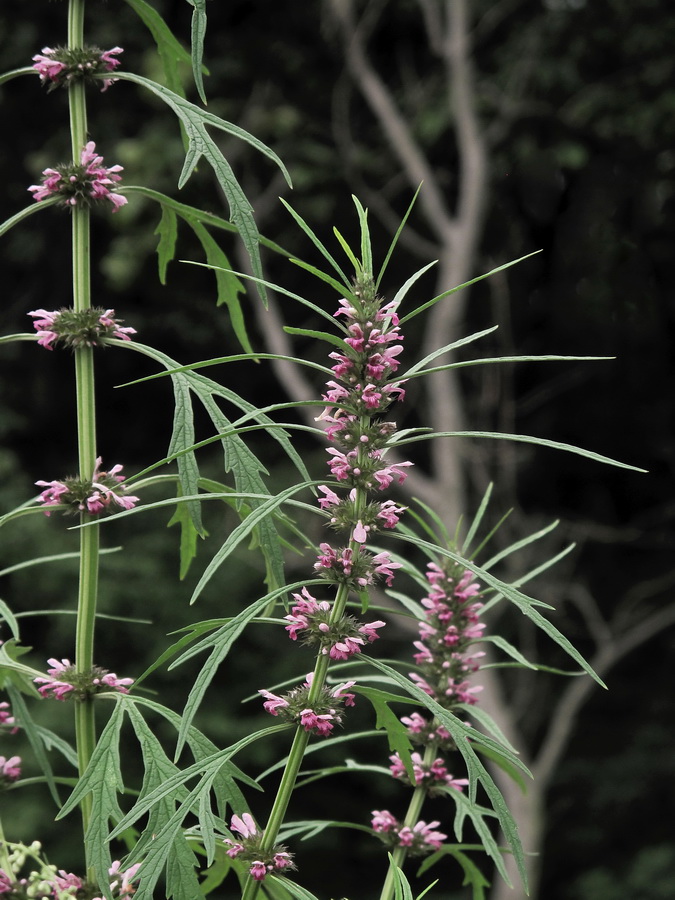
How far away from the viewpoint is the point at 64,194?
0.92 m

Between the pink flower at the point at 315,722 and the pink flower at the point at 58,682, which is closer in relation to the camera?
the pink flower at the point at 315,722

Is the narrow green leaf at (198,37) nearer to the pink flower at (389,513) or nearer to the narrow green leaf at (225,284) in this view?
the narrow green leaf at (225,284)

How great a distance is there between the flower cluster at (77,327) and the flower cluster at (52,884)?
0.39 meters

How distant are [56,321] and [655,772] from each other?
7324 millimetres

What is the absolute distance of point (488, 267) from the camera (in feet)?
24.4

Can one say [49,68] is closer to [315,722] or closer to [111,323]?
[111,323]

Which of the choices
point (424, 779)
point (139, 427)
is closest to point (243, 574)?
point (139, 427)

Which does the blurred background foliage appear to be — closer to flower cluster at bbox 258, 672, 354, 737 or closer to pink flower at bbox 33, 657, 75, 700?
pink flower at bbox 33, 657, 75, 700

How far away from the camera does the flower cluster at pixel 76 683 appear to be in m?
0.84

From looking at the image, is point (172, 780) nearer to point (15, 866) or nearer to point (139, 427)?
point (15, 866)

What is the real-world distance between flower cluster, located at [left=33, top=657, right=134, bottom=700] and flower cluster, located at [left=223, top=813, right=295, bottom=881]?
0.15 metres

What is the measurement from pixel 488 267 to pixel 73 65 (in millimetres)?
6714

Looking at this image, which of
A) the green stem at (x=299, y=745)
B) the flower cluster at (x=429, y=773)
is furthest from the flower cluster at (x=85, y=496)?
the flower cluster at (x=429, y=773)

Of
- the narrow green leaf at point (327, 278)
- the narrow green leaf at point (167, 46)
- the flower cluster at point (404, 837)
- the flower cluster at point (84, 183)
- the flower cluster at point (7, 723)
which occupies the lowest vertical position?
the flower cluster at point (404, 837)
